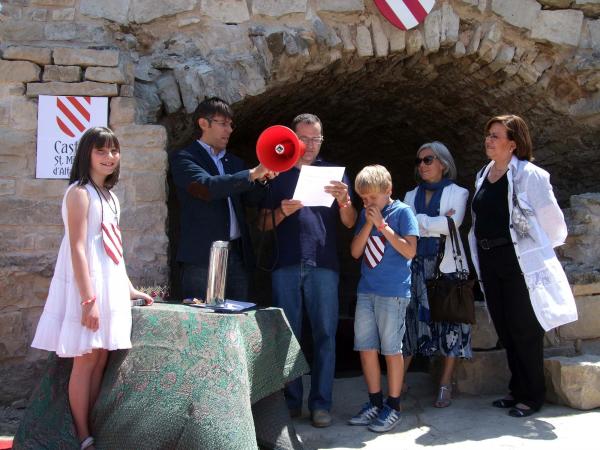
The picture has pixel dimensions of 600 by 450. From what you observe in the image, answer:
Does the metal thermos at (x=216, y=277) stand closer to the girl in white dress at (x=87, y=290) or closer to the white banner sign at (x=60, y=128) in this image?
the girl in white dress at (x=87, y=290)

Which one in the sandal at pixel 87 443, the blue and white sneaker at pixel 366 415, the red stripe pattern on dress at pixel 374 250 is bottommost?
the blue and white sneaker at pixel 366 415

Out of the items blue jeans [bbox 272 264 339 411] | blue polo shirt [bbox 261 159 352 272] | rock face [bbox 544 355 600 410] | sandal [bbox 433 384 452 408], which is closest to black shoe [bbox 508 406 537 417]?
rock face [bbox 544 355 600 410]

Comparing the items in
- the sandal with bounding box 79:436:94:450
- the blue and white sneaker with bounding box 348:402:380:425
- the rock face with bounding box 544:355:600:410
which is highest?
the rock face with bounding box 544:355:600:410

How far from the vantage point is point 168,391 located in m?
2.76

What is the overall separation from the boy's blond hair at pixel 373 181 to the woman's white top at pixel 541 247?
0.71 m

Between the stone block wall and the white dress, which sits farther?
the stone block wall

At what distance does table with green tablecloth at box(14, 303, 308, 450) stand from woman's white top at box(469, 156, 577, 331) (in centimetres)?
159

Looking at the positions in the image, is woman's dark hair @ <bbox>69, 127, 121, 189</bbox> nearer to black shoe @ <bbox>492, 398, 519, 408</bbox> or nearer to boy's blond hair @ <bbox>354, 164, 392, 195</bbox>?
boy's blond hair @ <bbox>354, 164, 392, 195</bbox>

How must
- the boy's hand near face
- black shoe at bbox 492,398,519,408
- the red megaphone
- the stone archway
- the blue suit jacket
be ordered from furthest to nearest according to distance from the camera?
the stone archway < black shoe at bbox 492,398,519,408 < the boy's hand near face < the blue suit jacket < the red megaphone

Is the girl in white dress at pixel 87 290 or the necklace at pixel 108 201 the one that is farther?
the necklace at pixel 108 201

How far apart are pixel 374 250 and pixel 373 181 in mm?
369

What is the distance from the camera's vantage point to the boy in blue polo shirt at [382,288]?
3592 millimetres

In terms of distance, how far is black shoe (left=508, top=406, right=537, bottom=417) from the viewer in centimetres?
377

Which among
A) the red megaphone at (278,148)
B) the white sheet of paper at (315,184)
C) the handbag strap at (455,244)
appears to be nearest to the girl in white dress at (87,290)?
the red megaphone at (278,148)
